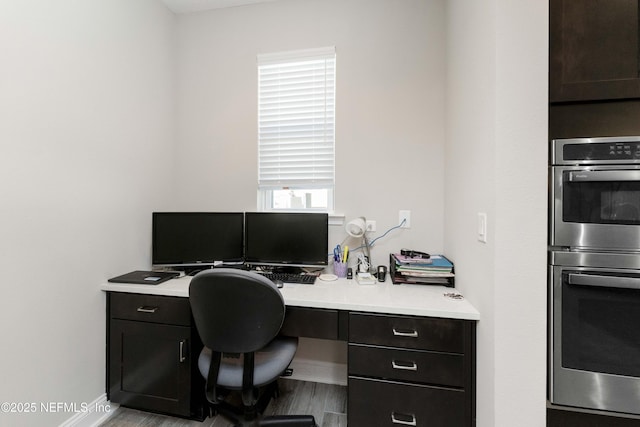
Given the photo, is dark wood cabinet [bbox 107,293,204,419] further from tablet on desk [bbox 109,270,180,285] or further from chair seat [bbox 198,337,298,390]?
chair seat [bbox 198,337,298,390]

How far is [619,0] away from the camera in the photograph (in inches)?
43.3

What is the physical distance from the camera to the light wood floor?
1.53m

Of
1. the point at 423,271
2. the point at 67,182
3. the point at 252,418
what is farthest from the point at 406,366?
the point at 67,182

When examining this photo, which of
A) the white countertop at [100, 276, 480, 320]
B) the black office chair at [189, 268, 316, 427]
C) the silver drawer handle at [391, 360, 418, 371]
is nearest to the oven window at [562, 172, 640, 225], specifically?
the white countertop at [100, 276, 480, 320]

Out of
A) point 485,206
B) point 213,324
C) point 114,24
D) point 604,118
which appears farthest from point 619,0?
point 114,24

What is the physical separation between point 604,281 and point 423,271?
73cm

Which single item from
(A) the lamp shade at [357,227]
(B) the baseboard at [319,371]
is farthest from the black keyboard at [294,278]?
(B) the baseboard at [319,371]

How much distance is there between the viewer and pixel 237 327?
1.10 m

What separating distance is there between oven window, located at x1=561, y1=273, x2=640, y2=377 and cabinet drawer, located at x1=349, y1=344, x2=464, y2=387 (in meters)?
0.43

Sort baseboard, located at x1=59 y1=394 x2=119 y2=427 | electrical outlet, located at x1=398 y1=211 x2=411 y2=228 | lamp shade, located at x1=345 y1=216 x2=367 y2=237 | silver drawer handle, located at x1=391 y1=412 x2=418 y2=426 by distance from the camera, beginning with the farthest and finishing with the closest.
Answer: electrical outlet, located at x1=398 y1=211 x2=411 y2=228 → lamp shade, located at x1=345 y1=216 x2=367 y2=237 → baseboard, located at x1=59 y1=394 x2=119 y2=427 → silver drawer handle, located at x1=391 y1=412 x2=418 y2=426

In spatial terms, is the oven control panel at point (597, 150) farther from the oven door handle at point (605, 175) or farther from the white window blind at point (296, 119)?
the white window blind at point (296, 119)

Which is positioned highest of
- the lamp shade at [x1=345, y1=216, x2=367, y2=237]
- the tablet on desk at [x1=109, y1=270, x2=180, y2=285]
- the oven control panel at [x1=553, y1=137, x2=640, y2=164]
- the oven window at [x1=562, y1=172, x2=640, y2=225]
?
the oven control panel at [x1=553, y1=137, x2=640, y2=164]

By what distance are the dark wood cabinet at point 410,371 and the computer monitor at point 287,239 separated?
596 millimetres

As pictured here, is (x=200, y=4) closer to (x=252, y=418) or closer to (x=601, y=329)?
(x=252, y=418)
